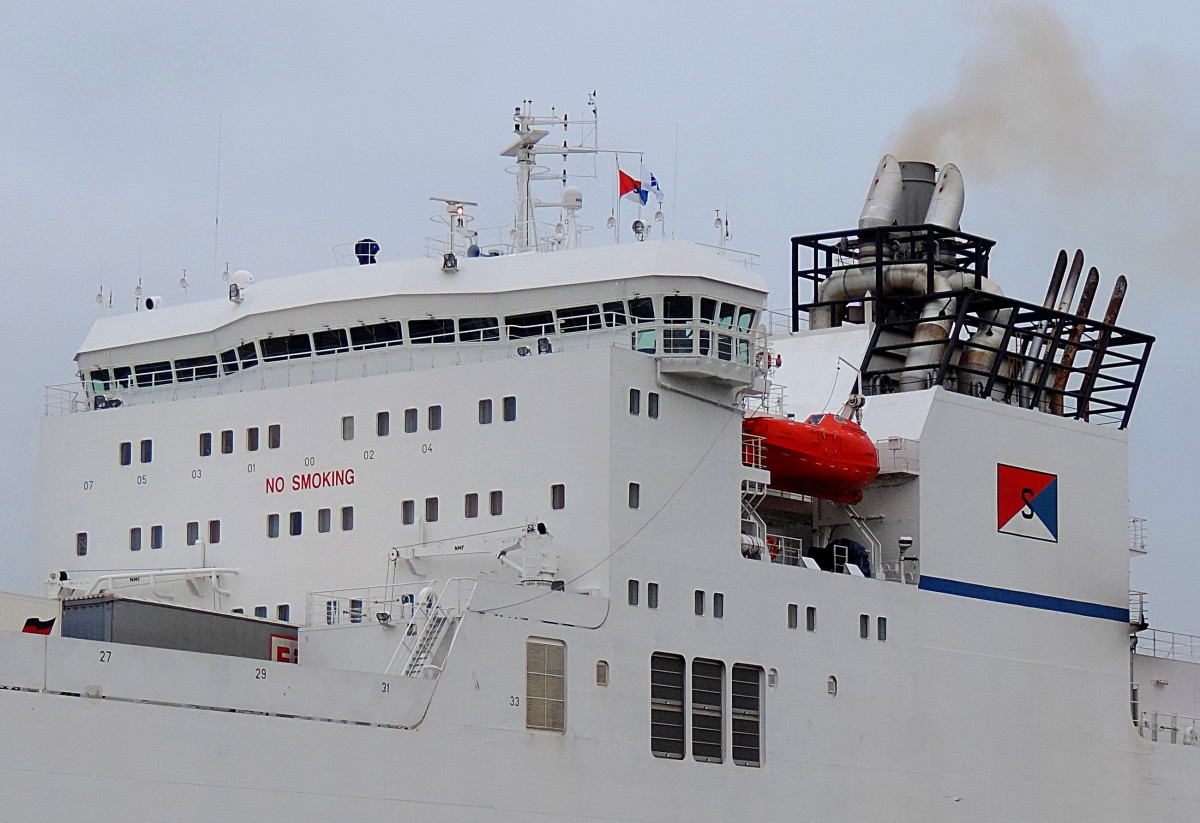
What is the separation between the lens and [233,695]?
24750mm

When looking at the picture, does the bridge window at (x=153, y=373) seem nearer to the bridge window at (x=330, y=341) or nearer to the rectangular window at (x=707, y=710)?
the bridge window at (x=330, y=341)

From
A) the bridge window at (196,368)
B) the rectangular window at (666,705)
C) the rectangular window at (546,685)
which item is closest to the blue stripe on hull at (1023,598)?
the rectangular window at (666,705)

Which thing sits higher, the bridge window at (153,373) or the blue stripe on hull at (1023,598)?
the bridge window at (153,373)

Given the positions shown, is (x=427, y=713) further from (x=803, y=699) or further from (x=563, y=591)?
(x=803, y=699)

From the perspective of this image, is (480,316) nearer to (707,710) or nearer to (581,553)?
(581,553)

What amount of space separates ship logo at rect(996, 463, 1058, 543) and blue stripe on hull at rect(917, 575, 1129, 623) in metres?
0.96

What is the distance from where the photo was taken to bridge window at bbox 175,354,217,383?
107ft

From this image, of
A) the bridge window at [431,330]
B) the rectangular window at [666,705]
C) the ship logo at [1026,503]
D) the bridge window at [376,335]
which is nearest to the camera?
Answer: the rectangular window at [666,705]

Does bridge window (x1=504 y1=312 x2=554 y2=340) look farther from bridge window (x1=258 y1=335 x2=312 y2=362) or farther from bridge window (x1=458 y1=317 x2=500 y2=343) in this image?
bridge window (x1=258 y1=335 x2=312 y2=362)

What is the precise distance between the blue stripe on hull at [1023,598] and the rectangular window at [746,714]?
409 centimetres

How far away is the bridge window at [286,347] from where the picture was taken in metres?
31.6

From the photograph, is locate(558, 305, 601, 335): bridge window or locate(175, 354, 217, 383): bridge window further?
locate(175, 354, 217, 383): bridge window

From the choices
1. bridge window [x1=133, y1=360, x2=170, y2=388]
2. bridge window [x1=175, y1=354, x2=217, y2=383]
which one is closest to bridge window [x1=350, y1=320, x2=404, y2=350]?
bridge window [x1=175, y1=354, x2=217, y2=383]

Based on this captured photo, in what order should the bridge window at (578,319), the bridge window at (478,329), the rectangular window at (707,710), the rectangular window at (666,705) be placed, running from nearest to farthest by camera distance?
1. the rectangular window at (666,705)
2. the rectangular window at (707,710)
3. the bridge window at (578,319)
4. the bridge window at (478,329)
